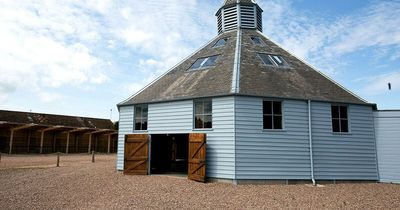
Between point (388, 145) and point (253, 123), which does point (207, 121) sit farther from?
point (388, 145)

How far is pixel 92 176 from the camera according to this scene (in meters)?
14.1

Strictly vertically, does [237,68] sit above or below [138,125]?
above

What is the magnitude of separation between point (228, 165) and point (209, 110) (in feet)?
8.84

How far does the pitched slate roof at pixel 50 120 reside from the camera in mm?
33938

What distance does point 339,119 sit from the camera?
14156 millimetres

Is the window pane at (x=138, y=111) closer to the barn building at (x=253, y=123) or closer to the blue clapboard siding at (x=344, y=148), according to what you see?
the barn building at (x=253, y=123)

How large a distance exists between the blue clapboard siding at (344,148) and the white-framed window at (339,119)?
194mm

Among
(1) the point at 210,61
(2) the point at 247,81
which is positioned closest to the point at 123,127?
(1) the point at 210,61

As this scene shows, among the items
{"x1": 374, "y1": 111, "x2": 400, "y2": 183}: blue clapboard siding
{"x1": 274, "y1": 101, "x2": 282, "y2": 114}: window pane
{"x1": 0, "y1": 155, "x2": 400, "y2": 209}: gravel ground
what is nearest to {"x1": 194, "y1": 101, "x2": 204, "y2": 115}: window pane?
{"x1": 0, "y1": 155, "x2": 400, "y2": 209}: gravel ground

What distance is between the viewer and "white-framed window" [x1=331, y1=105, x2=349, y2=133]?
1402cm

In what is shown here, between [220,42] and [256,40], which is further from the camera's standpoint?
[220,42]

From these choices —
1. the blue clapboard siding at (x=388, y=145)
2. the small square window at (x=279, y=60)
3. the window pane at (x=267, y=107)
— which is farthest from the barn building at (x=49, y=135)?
the blue clapboard siding at (x=388, y=145)

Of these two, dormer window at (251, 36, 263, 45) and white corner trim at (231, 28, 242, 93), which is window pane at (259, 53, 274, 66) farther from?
dormer window at (251, 36, 263, 45)

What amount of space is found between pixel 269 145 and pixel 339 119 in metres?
4.02
